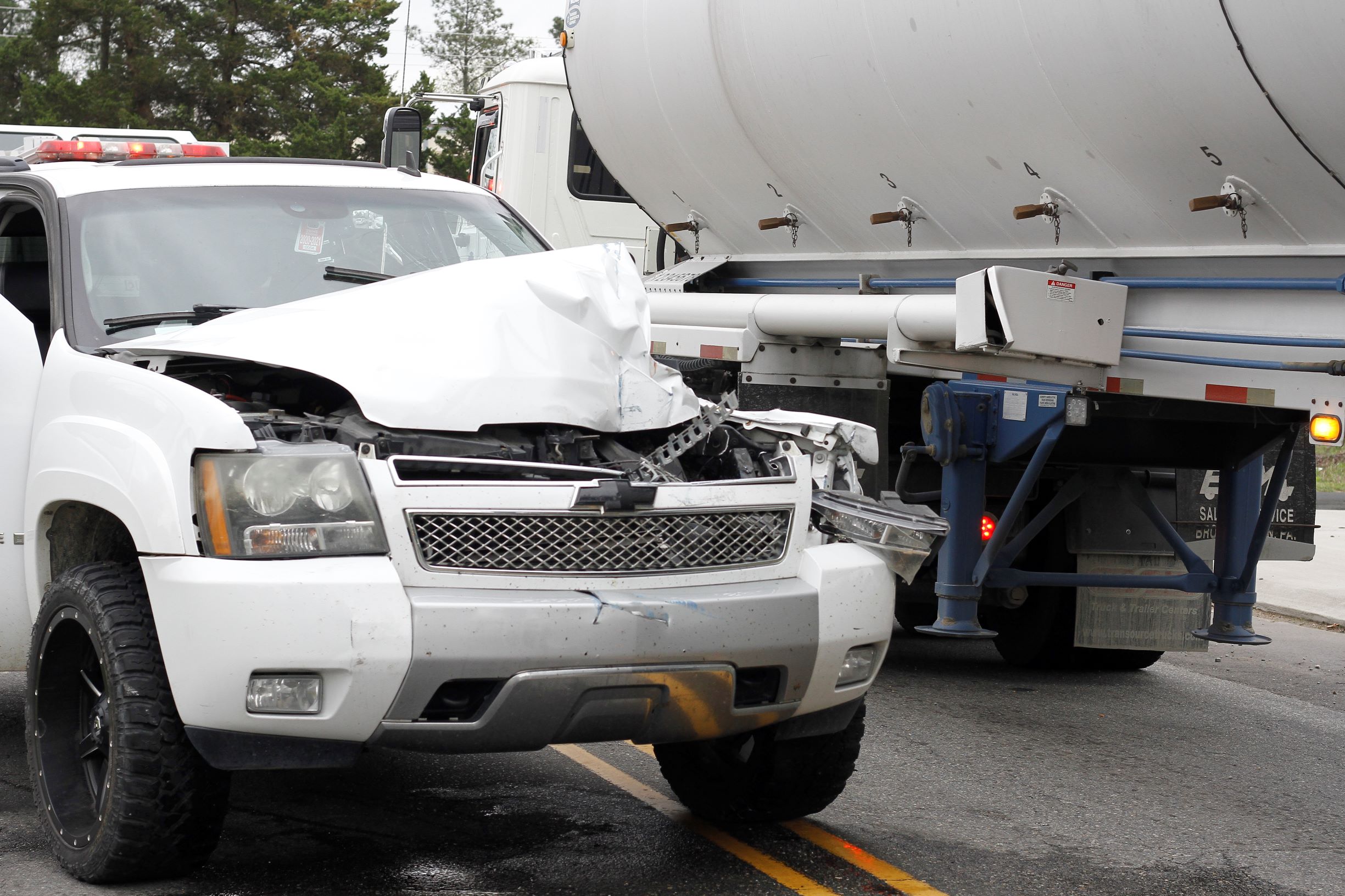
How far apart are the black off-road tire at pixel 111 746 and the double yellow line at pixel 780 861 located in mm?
1423

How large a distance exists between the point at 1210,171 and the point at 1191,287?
1.84 feet

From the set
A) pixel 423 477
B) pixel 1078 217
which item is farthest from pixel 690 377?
pixel 423 477

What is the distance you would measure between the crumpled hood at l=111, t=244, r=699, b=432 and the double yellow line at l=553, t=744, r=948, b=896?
3.72 feet

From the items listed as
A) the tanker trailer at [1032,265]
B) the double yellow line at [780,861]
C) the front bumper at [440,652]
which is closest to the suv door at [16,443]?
the front bumper at [440,652]

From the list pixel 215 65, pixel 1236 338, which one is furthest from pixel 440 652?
pixel 215 65

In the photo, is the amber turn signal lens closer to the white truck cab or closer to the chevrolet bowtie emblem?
the chevrolet bowtie emblem

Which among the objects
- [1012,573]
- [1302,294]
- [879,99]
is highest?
[879,99]

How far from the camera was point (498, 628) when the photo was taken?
3855mm

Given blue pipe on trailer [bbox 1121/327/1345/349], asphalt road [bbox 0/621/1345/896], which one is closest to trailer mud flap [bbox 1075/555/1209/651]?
asphalt road [bbox 0/621/1345/896]

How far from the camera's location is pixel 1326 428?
5805 mm

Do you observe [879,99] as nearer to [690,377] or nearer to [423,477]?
[690,377]

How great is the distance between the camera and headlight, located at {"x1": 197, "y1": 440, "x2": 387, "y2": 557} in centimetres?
382

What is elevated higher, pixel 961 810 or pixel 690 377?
pixel 690 377

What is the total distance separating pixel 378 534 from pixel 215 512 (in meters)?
0.39
